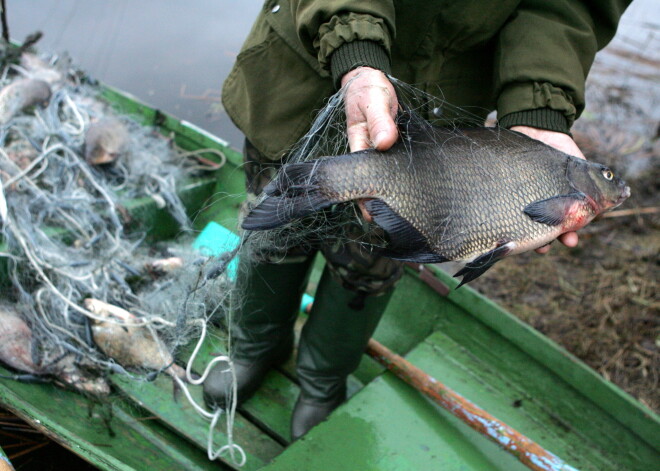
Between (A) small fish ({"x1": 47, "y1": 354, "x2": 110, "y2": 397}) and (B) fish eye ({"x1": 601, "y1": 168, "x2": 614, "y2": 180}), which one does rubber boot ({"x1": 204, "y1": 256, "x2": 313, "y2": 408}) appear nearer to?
(A) small fish ({"x1": 47, "y1": 354, "x2": 110, "y2": 397})

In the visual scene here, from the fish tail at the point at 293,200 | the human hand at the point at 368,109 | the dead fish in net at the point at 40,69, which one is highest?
the human hand at the point at 368,109

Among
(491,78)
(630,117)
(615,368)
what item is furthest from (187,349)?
(630,117)

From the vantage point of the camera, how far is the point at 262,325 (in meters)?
2.56

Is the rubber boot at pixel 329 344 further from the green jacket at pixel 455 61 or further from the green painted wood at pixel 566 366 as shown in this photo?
the green painted wood at pixel 566 366

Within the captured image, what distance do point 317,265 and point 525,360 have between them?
57.3 inches

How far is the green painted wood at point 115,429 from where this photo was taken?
7.15 feet

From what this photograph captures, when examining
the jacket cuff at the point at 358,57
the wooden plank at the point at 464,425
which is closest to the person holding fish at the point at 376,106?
the jacket cuff at the point at 358,57

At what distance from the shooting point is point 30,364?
2350 mm

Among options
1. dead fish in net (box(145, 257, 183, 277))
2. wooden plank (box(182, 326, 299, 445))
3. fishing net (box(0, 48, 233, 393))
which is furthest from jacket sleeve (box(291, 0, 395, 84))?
dead fish in net (box(145, 257, 183, 277))

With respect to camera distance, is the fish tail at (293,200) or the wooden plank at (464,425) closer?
the fish tail at (293,200)

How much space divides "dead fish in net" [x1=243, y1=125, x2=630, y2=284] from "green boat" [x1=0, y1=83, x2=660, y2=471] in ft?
2.06

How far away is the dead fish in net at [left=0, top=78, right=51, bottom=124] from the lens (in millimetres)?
3555

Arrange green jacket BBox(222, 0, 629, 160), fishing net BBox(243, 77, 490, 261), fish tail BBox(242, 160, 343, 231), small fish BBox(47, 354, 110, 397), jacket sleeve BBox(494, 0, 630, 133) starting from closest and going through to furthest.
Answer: fish tail BBox(242, 160, 343, 231), fishing net BBox(243, 77, 490, 261), green jacket BBox(222, 0, 629, 160), jacket sleeve BBox(494, 0, 630, 133), small fish BBox(47, 354, 110, 397)

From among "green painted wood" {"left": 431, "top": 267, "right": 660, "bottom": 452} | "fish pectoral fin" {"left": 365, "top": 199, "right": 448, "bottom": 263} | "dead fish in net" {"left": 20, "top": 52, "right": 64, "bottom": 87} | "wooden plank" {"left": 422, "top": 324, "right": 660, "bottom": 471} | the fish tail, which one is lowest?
"wooden plank" {"left": 422, "top": 324, "right": 660, "bottom": 471}
